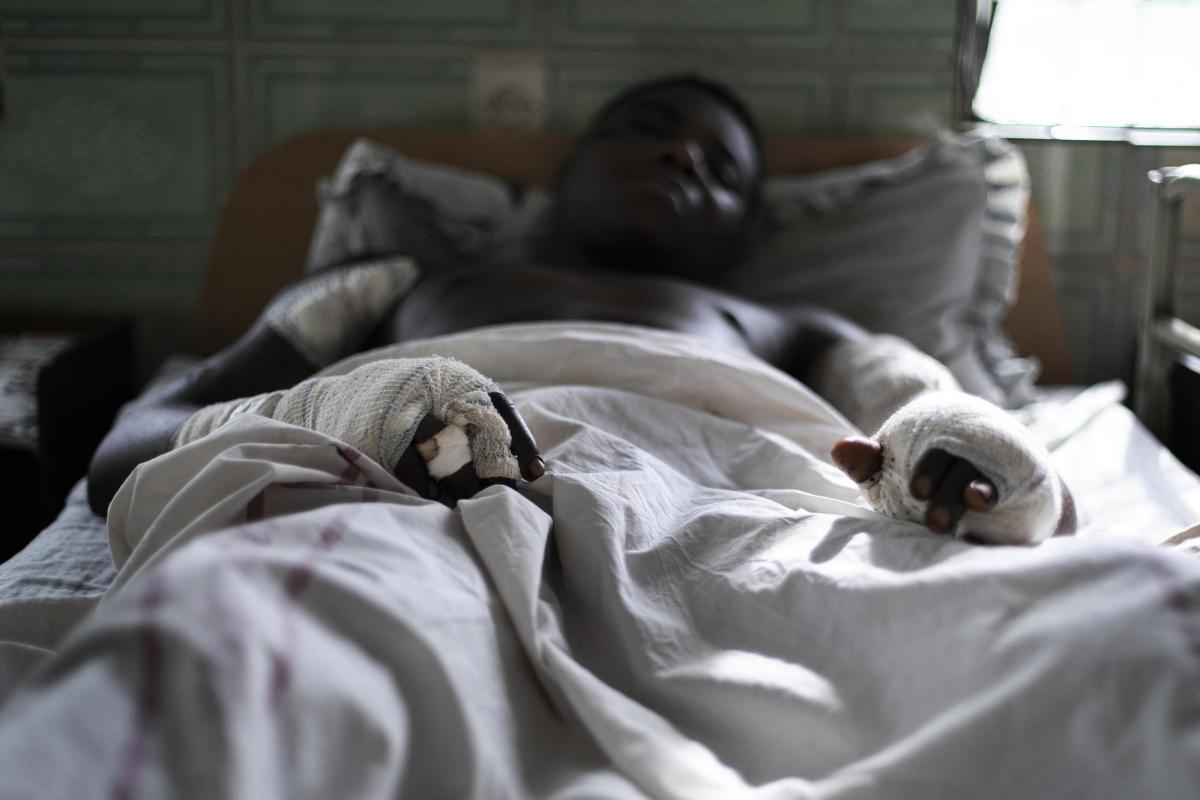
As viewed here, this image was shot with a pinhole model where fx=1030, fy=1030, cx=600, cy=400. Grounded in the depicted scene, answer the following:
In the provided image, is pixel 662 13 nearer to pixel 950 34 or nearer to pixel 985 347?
pixel 950 34

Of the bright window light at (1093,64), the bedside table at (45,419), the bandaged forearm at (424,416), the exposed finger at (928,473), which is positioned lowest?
the bedside table at (45,419)

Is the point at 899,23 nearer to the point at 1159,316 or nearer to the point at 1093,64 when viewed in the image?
the point at 1093,64

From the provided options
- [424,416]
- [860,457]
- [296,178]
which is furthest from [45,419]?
[860,457]

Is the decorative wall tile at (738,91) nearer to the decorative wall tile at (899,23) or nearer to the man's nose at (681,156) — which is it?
the decorative wall tile at (899,23)

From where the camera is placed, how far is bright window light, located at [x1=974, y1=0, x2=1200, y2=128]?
1.86 m

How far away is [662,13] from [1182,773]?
63.7 inches

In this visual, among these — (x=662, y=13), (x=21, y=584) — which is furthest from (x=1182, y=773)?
(x=662, y=13)

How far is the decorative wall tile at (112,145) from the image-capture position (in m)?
1.83

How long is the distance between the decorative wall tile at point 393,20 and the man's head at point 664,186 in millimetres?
353

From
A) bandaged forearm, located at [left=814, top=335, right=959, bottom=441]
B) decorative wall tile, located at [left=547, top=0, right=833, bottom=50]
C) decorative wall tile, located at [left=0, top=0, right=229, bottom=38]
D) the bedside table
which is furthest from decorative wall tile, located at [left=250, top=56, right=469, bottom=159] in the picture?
bandaged forearm, located at [left=814, top=335, right=959, bottom=441]

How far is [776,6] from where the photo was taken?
1840mm

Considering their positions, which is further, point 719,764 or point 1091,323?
point 1091,323

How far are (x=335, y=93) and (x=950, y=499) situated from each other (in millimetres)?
1476

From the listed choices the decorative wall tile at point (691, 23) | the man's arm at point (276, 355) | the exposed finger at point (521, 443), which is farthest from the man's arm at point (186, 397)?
the decorative wall tile at point (691, 23)
